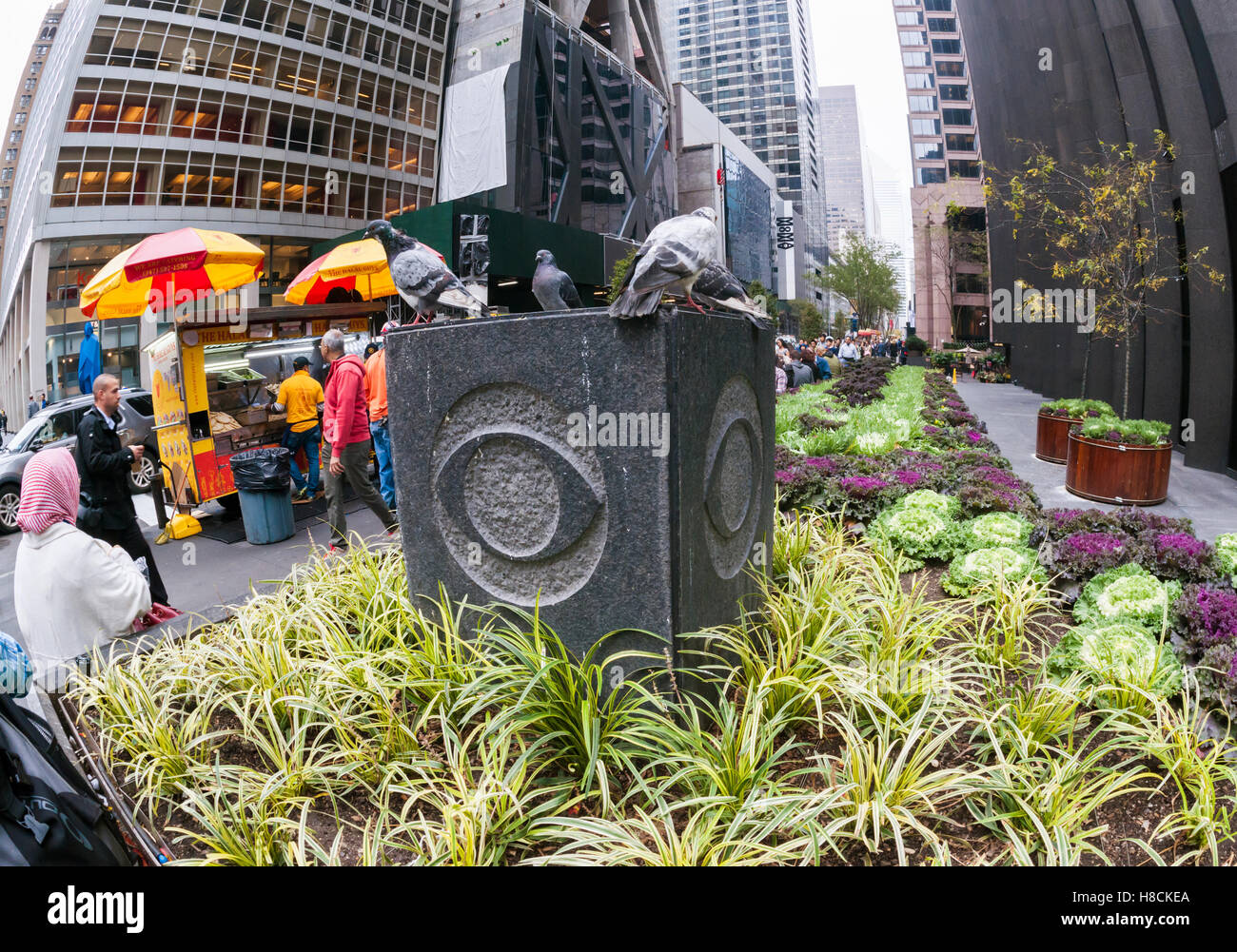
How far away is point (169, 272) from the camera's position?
8.74 m

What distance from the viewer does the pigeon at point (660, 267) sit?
272 centimetres

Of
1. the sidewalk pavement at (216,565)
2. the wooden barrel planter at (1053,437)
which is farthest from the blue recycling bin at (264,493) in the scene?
the wooden barrel planter at (1053,437)

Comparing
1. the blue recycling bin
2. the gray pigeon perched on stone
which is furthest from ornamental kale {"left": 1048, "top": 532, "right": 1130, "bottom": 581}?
the blue recycling bin

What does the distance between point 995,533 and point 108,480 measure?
6805 millimetres

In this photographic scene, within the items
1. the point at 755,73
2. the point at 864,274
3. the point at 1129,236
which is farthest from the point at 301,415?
the point at 755,73

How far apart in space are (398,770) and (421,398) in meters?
1.69

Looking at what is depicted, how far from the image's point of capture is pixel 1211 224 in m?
9.93

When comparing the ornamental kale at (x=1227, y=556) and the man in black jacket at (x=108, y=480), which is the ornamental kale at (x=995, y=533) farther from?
the man in black jacket at (x=108, y=480)

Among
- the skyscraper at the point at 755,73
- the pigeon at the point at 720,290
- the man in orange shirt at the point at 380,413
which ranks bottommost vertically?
the man in orange shirt at the point at 380,413

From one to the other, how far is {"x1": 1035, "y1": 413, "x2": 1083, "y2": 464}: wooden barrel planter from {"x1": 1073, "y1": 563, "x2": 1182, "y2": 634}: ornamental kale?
6.94 meters

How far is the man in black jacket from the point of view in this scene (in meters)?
5.42

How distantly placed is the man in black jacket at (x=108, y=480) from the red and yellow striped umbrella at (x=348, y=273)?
5879mm

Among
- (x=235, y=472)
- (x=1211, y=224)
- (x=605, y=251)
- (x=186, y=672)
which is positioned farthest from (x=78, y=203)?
(x=1211, y=224)
